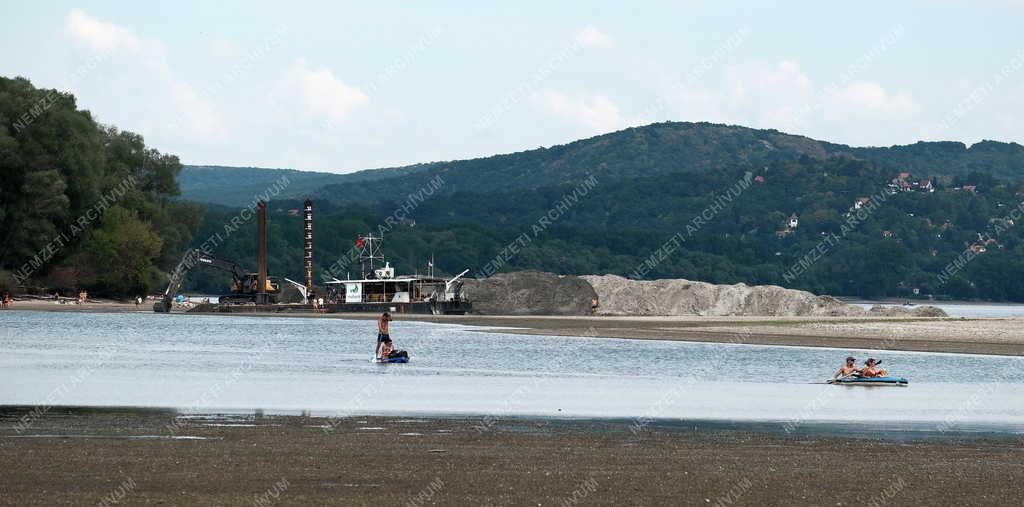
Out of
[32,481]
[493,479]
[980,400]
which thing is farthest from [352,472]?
[980,400]

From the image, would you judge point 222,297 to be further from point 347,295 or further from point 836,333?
point 836,333

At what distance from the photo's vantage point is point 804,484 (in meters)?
18.5

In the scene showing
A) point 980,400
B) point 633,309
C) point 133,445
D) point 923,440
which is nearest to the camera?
point 133,445

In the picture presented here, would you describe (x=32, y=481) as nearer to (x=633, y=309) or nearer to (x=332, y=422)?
(x=332, y=422)

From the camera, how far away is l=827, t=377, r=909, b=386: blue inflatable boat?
39.4 metres

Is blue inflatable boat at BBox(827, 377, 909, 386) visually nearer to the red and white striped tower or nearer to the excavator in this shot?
the excavator

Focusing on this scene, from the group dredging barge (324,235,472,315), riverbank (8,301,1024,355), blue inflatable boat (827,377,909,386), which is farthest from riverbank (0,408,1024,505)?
dredging barge (324,235,472,315)

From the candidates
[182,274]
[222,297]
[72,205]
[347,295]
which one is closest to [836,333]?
[347,295]

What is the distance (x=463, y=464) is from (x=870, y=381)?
73.8 ft

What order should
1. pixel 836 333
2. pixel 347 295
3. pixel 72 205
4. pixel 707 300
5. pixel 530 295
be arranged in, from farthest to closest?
pixel 530 295
pixel 707 300
pixel 347 295
pixel 72 205
pixel 836 333

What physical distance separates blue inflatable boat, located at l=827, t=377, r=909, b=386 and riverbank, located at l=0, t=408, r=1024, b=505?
1497cm

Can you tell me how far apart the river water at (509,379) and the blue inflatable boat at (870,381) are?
0.41 metres

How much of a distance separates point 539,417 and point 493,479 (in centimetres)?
957

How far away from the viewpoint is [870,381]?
39.7 meters
